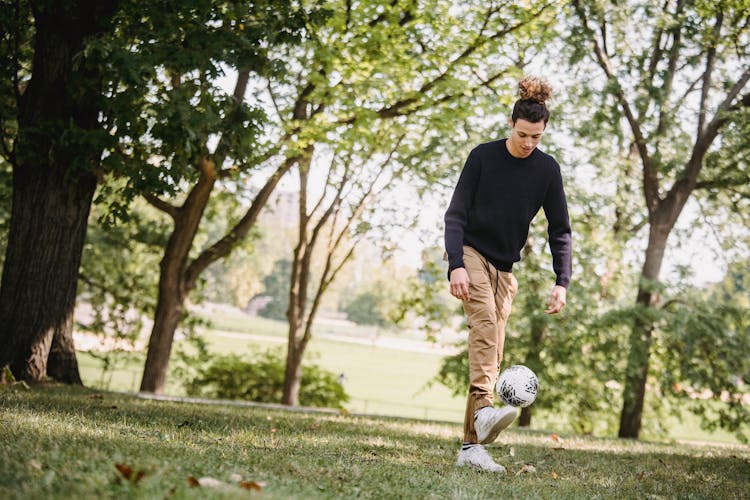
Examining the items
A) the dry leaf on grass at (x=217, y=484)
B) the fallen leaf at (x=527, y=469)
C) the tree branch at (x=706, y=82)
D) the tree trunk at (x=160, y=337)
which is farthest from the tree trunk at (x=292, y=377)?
the dry leaf on grass at (x=217, y=484)

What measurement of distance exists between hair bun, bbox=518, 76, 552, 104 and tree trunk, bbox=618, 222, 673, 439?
29.1ft

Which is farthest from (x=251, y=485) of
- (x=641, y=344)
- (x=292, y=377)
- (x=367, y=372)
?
(x=367, y=372)

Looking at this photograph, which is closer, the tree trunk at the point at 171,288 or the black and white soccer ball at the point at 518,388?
the black and white soccer ball at the point at 518,388

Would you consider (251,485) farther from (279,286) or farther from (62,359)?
(279,286)

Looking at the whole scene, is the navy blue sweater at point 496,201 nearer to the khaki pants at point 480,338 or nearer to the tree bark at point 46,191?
the khaki pants at point 480,338

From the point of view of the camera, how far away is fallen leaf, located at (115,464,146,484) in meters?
A: 2.52

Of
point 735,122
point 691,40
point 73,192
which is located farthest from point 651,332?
point 73,192

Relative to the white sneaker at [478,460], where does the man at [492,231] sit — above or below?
above

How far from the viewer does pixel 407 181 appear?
613 inches

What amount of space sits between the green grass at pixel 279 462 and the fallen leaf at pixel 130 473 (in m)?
0.03

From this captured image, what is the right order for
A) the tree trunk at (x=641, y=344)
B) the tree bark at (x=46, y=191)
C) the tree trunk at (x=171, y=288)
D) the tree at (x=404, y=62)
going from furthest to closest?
the tree trunk at (x=641, y=344)
the tree trunk at (x=171, y=288)
the tree at (x=404, y=62)
the tree bark at (x=46, y=191)

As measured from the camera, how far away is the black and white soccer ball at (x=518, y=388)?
4.18 m

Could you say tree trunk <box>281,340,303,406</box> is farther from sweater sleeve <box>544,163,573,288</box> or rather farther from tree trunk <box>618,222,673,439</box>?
sweater sleeve <box>544,163,573,288</box>

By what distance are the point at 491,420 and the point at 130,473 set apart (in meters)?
2.09
